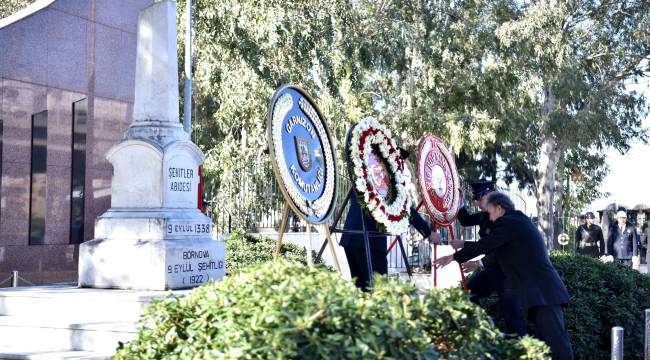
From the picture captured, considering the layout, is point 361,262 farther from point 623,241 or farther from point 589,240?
point 623,241

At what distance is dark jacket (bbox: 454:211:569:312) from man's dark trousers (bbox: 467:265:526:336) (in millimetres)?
1192

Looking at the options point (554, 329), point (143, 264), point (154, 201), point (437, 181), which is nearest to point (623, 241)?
point (437, 181)

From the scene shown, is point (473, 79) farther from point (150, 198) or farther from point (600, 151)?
point (150, 198)

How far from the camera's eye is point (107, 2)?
54.5 feet

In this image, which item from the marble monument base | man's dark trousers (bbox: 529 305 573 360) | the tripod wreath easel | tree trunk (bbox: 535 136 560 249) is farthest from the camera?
tree trunk (bbox: 535 136 560 249)

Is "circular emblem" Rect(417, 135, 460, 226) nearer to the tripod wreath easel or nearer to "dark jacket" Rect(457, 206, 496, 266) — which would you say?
"dark jacket" Rect(457, 206, 496, 266)

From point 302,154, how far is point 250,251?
7.55 metres

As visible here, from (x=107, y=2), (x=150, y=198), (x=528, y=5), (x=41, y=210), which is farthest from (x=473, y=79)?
(x=150, y=198)

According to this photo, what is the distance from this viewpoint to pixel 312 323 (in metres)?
4.02

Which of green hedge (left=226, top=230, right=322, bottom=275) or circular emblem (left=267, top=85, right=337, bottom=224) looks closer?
circular emblem (left=267, top=85, right=337, bottom=224)

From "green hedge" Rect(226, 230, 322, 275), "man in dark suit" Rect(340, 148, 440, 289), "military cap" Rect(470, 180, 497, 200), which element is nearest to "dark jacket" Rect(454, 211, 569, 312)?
"man in dark suit" Rect(340, 148, 440, 289)

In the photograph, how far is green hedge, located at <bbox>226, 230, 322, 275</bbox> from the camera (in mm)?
15570

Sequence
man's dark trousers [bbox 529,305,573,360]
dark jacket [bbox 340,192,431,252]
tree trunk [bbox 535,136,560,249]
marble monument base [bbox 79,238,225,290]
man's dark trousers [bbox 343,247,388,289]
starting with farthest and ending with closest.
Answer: tree trunk [bbox 535,136,560,249], marble monument base [bbox 79,238,225,290], man's dark trousers [bbox 343,247,388,289], dark jacket [bbox 340,192,431,252], man's dark trousers [bbox 529,305,573,360]

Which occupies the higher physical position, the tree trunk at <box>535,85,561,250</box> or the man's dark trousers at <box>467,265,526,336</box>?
the tree trunk at <box>535,85,561,250</box>
